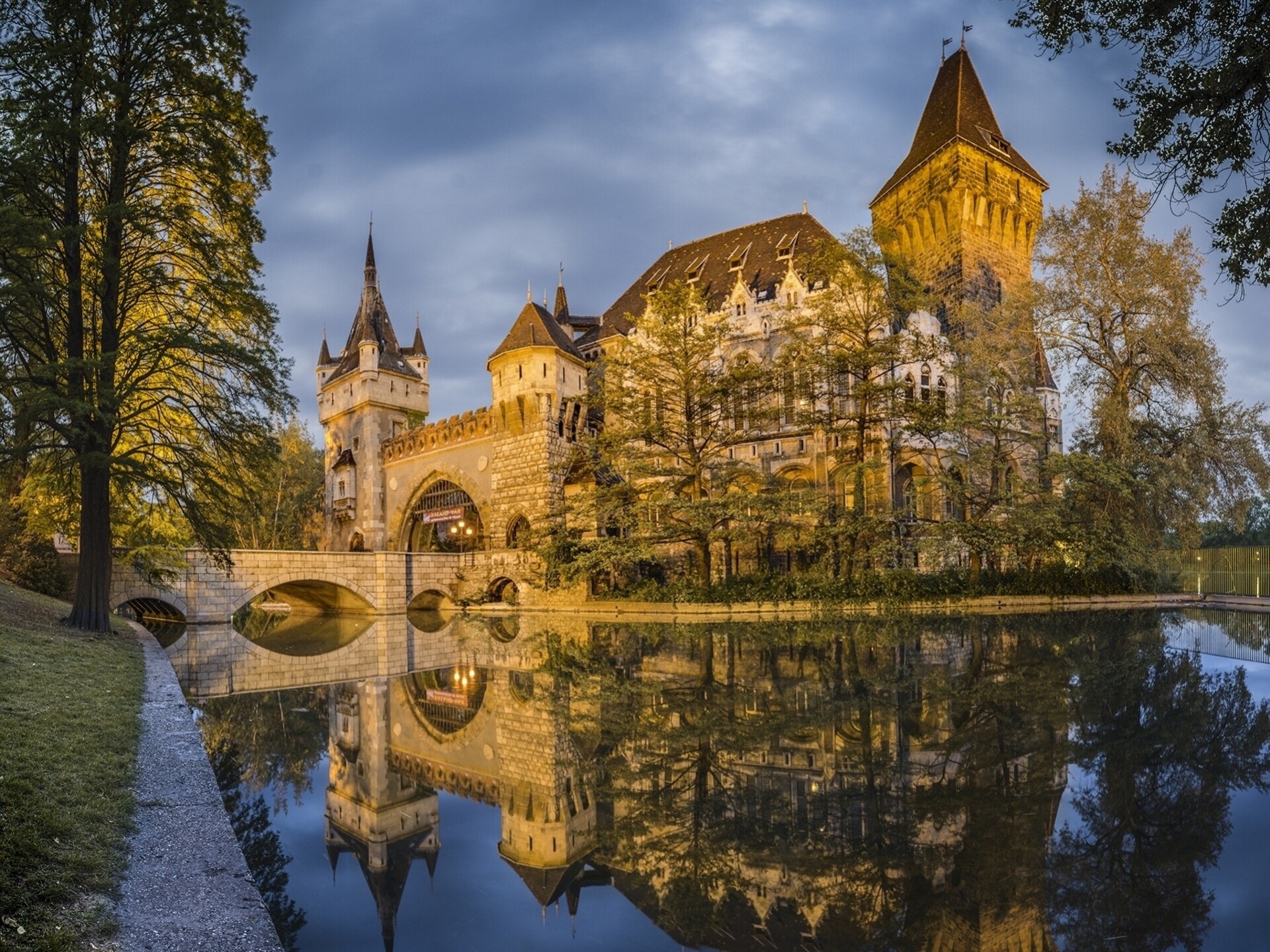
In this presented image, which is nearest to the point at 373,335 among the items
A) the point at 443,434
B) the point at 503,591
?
the point at 443,434

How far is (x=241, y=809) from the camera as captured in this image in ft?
16.6

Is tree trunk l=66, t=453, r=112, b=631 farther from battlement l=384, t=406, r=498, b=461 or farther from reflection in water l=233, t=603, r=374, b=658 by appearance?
battlement l=384, t=406, r=498, b=461

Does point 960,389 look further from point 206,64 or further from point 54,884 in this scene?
point 54,884

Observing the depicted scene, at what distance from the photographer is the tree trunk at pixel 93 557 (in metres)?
12.5

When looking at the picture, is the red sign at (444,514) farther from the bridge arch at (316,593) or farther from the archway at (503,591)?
the bridge arch at (316,593)

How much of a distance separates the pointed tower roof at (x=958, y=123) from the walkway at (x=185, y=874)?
34.5 m

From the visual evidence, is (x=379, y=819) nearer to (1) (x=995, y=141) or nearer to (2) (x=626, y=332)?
(2) (x=626, y=332)

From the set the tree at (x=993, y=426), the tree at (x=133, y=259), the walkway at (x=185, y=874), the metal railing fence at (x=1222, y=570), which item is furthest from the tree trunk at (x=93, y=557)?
the metal railing fence at (x=1222, y=570)

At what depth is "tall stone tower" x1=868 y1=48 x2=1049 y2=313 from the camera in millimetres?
31609

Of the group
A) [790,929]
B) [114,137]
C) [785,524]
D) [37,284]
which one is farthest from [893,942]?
[785,524]

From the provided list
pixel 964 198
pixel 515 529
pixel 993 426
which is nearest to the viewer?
pixel 993 426

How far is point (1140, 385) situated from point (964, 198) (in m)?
13.1

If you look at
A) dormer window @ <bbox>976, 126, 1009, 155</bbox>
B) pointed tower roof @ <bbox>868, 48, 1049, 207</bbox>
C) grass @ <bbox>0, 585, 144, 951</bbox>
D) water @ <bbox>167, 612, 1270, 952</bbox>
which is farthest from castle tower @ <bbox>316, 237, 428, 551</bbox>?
grass @ <bbox>0, 585, 144, 951</bbox>

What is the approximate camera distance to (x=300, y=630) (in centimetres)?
2327
